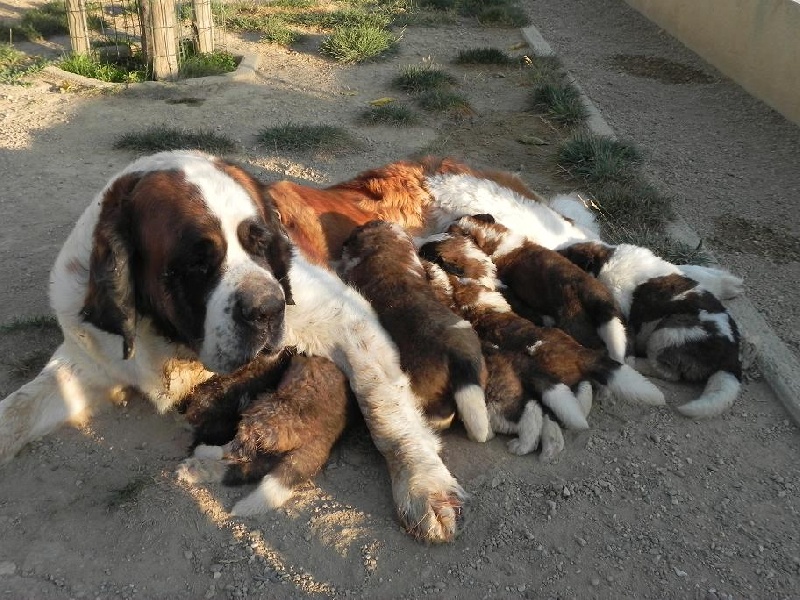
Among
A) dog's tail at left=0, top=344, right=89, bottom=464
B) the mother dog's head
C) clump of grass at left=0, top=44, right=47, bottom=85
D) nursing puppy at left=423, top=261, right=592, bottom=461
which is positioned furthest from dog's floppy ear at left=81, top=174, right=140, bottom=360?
clump of grass at left=0, top=44, right=47, bottom=85

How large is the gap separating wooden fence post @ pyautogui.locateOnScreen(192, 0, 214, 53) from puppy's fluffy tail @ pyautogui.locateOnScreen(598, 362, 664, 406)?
7.80 metres

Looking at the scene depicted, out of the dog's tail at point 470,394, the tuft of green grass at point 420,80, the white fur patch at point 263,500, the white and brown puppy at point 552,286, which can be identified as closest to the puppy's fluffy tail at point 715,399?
the white and brown puppy at point 552,286

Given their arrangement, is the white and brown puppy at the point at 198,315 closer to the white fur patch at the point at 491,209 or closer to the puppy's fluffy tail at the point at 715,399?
the puppy's fluffy tail at the point at 715,399

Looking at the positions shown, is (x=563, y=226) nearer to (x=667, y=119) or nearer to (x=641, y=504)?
(x=641, y=504)

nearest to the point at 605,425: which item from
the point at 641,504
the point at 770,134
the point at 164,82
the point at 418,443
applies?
the point at 641,504

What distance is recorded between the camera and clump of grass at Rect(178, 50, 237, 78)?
8922mm

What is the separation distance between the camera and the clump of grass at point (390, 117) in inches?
305

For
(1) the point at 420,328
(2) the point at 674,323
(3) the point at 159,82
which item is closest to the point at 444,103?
(3) the point at 159,82

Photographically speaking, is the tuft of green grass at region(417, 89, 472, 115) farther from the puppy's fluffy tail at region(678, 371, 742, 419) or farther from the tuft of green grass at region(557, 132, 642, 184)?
the puppy's fluffy tail at region(678, 371, 742, 419)

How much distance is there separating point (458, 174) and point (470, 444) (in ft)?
7.40

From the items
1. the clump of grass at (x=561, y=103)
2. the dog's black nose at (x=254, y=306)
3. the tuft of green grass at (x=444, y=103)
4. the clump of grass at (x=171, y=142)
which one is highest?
the dog's black nose at (x=254, y=306)

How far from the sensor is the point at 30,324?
4273mm

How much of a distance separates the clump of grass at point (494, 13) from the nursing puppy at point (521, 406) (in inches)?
390

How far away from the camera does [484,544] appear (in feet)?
9.74
